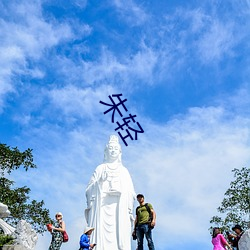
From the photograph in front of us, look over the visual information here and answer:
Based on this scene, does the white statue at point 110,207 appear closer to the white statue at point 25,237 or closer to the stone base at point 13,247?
the white statue at point 25,237

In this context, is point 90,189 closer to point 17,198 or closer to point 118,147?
point 118,147

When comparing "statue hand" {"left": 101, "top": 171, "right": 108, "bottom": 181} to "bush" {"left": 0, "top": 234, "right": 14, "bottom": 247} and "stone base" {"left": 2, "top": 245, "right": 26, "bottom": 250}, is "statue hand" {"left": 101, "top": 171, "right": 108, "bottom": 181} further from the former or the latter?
"stone base" {"left": 2, "top": 245, "right": 26, "bottom": 250}

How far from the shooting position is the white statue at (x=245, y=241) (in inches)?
375

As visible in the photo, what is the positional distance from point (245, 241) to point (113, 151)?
6498mm

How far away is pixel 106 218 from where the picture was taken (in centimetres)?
1427

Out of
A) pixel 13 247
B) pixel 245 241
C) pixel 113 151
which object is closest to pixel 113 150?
pixel 113 151

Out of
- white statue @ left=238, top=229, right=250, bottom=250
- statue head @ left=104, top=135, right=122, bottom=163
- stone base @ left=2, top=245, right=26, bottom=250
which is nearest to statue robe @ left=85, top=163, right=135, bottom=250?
statue head @ left=104, top=135, right=122, bottom=163

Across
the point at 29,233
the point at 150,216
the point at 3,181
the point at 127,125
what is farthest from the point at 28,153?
the point at 150,216

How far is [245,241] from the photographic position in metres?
9.58

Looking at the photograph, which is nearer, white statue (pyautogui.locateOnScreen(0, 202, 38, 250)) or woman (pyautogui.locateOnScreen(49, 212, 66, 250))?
woman (pyautogui.locateOnScreen(49, 212, 66, 250))

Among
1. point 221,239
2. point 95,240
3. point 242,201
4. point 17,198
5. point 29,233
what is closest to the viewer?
point 221,239

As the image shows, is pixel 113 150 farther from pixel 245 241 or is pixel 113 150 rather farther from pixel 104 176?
pixel 245 241

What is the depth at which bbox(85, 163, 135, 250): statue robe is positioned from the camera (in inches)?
550

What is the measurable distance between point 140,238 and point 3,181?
12055mm
